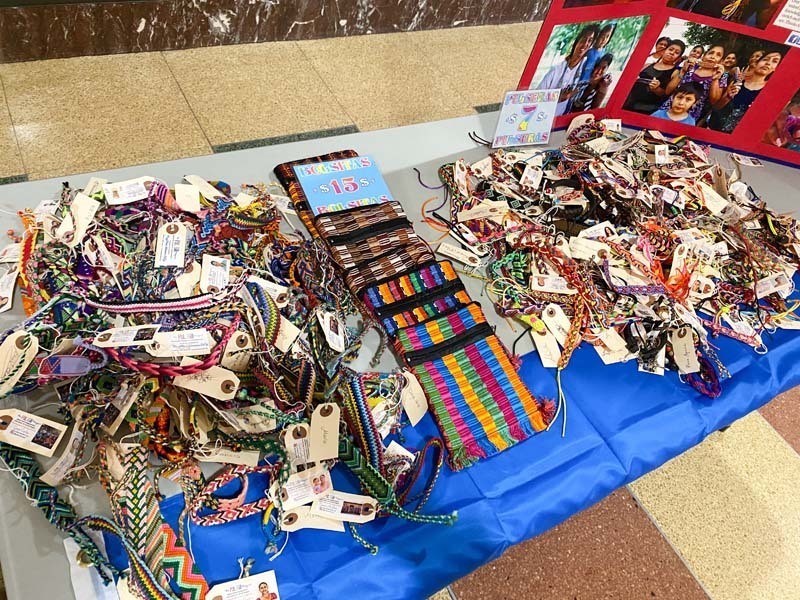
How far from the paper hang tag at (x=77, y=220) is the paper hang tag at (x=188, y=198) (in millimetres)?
159

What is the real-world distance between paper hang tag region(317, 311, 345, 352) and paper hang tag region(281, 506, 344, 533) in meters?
0.30

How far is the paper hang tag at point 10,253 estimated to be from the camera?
114 cm

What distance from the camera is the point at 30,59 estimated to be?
7.65 feet

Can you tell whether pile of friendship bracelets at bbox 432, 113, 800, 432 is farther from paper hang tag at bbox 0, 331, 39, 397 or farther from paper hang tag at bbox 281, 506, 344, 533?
paper hang tag at bbox 0, 331, 39, 397

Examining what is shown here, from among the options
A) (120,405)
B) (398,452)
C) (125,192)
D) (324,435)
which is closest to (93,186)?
(125,192)

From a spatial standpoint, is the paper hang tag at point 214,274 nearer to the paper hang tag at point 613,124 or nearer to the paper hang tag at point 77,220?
the paper hang tag at point 77,220

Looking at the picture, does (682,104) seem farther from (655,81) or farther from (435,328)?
(435,328)

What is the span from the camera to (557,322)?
1.29m

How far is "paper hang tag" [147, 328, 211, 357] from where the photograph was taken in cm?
93

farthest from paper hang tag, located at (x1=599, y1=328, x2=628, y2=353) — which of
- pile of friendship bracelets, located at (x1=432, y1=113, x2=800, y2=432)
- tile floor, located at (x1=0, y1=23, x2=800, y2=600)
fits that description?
tile floor, located at (x1=0, y1=23, x2=800, y2=600)

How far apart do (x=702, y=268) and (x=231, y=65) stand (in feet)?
7.03

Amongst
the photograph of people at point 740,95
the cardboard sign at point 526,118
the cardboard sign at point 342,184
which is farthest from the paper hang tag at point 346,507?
the photograph of people at point 740,95

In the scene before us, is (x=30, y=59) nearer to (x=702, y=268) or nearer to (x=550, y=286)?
(x=550, y=286)

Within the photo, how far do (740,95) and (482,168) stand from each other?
854 mm
